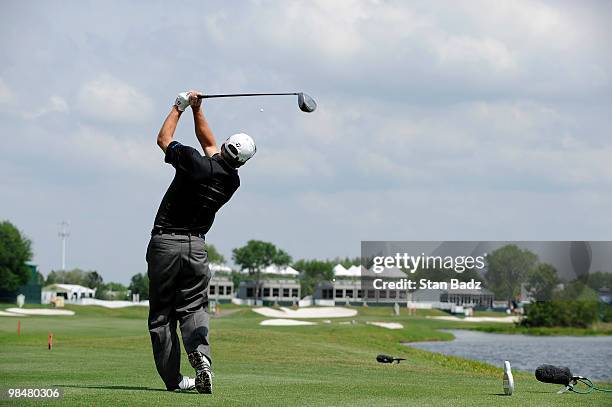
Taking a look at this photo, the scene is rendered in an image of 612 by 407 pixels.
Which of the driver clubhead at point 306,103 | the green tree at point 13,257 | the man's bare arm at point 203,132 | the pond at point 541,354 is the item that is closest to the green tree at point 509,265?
the pond at point 541,354

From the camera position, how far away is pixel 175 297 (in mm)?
11414

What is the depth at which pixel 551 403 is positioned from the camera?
35.1ft

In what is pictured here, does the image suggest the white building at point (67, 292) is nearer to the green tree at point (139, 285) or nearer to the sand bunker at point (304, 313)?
the green tree at point (139, 285)

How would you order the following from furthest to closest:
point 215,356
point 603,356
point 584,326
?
point 584,326 < point 603,356 < point 215,356

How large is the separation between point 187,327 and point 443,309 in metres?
139

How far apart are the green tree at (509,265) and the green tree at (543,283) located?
2.13 m

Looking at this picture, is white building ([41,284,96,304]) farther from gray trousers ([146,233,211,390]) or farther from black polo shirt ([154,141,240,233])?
black polo shirt ([154,141,240,233])

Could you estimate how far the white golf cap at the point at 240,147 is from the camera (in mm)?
11164

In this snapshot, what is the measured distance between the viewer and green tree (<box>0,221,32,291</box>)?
5413 inches

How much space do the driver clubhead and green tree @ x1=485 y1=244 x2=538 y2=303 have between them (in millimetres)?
63097

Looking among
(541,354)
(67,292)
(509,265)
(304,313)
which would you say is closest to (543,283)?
(509,265)

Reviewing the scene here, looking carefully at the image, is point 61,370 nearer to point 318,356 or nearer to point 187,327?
point 187,327

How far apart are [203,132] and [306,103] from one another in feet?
5.36

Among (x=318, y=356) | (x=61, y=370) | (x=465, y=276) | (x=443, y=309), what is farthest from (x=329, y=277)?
(x=61, y=370)
